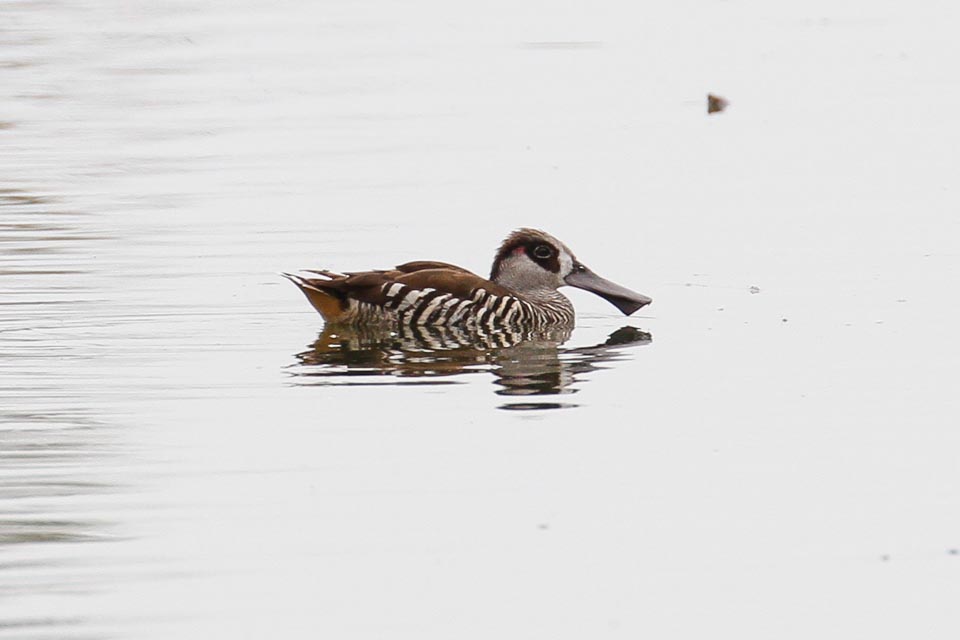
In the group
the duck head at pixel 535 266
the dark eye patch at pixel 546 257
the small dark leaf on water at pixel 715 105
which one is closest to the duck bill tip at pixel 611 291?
the duck head at pixel 535 266

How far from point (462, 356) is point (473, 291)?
2.99 feet

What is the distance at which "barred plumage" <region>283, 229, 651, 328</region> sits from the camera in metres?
Result: 11.4

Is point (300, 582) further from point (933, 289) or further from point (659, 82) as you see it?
point (659, 82)

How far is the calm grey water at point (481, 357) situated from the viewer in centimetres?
675

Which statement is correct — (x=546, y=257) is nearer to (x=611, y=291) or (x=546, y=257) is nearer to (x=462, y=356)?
(x=611, y=291)

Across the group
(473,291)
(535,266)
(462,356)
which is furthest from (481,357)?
(535,266)

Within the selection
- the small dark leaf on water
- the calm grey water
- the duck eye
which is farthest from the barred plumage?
the small dark leaf on water

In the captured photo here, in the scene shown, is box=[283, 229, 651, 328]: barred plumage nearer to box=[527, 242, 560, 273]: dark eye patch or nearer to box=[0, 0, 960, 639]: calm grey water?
box=[527, 242, 560, 273]: dark eye patch

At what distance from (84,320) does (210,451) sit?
125 inches

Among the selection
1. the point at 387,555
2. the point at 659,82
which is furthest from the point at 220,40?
the point at 387,555

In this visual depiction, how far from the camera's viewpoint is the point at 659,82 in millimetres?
20797

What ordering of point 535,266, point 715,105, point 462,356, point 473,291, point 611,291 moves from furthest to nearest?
point 715,105, point 535,266, point 611,291, point 473,291, point 462,356

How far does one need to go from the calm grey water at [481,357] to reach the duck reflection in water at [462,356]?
4 cm

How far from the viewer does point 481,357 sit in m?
10.8
